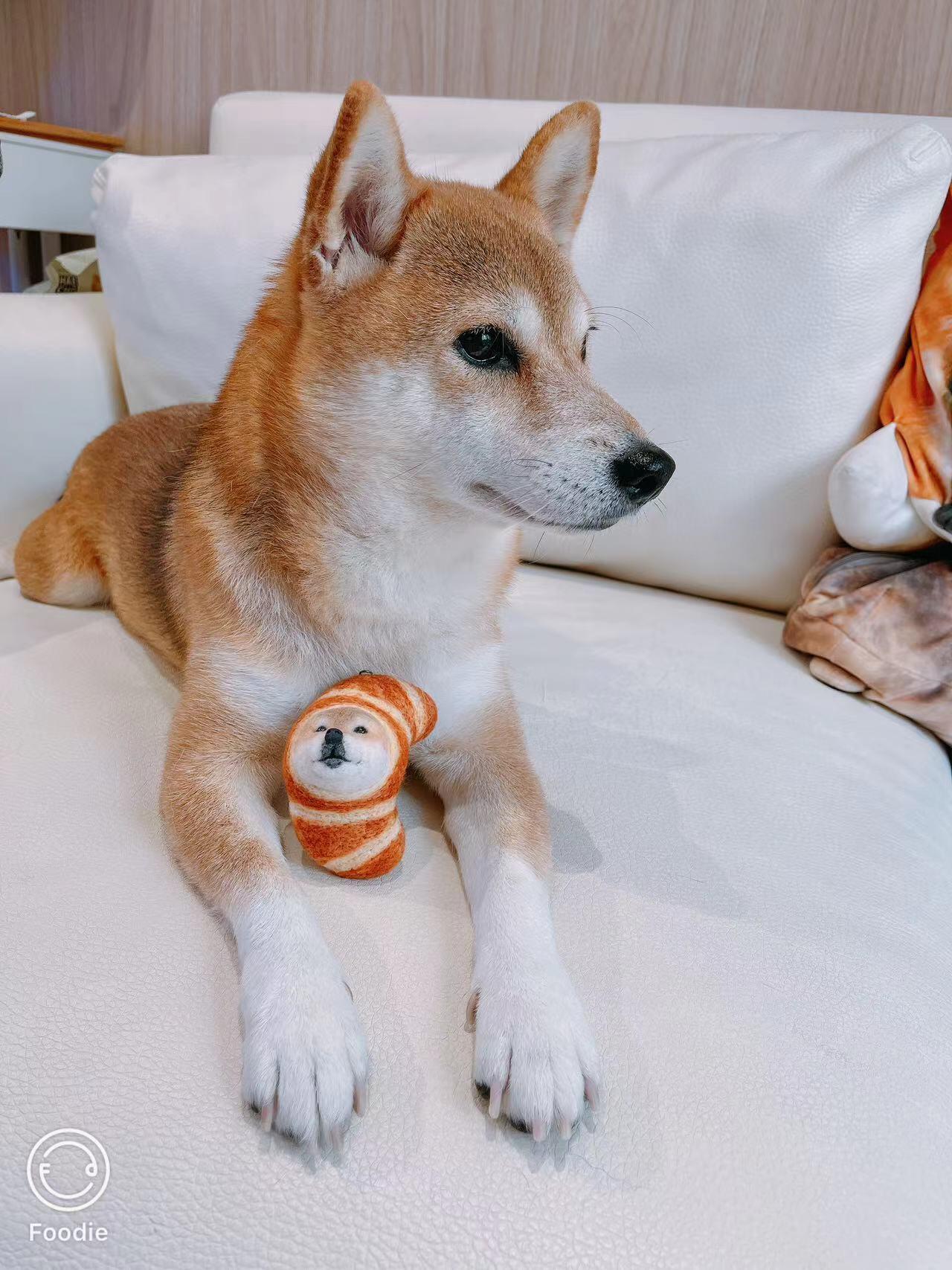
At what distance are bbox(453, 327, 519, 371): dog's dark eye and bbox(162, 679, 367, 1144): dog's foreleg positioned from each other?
Answer: 1.45ft

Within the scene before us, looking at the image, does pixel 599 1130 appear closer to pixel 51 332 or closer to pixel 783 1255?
pixel 783 1255

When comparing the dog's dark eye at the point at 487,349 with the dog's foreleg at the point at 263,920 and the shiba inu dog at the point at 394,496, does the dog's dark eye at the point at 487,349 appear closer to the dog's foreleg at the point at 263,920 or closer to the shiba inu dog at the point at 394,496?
the shiba inu dog at the point at 394,496

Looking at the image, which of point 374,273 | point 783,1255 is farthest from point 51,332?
point 783,1255

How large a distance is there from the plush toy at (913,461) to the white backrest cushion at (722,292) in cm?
5

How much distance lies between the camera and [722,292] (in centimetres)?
137

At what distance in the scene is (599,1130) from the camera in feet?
2.13

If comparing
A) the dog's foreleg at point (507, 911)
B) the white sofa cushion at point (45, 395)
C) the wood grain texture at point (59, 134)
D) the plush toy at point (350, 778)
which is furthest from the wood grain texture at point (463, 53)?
the plush toy at point (350, 778)

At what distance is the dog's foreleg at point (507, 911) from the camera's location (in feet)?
2.13

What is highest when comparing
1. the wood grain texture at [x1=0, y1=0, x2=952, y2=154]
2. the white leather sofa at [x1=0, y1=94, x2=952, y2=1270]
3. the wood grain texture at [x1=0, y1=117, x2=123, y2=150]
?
the wood grain texture at [x1=0, y1=0, x2=952, y2=154]

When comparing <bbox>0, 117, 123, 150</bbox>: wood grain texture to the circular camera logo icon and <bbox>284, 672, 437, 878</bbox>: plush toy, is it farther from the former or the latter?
the circular camera logo icon

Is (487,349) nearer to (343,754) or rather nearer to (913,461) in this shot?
(343,754)

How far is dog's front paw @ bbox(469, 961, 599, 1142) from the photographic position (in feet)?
2.09

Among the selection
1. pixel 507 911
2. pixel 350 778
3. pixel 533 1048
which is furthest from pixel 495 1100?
pixel 350 778

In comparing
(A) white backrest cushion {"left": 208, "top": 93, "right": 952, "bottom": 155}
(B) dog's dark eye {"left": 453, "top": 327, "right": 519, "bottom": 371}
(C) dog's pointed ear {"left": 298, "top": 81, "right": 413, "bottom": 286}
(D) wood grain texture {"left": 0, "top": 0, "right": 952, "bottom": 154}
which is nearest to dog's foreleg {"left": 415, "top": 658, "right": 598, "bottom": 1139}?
(B) dog's dark eye {"left": 453, "top": 327, "right": 519, "bottom": 371}
